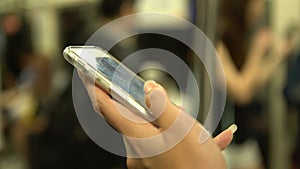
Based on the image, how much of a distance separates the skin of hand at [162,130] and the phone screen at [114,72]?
17mm

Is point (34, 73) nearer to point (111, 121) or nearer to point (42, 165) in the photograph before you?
point (42, 165)

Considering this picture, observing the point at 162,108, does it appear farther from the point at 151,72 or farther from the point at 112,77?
the point at 151,72

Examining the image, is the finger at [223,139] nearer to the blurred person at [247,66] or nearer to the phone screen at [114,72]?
the phone screen at [114,72]

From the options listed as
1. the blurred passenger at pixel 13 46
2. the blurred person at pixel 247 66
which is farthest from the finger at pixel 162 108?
the blurred passenger at pixel 13 46

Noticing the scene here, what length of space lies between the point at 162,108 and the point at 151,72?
125cm

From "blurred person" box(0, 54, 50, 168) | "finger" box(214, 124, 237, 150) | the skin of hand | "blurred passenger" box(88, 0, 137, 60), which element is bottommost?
"blurred person" box(0, 54, 50, 168)

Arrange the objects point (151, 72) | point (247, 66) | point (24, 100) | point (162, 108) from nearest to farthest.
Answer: point (162, 108) < point (151, 72) < point (247, 66) < point (24, 100)

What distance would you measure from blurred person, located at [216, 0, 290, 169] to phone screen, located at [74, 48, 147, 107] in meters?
1.15

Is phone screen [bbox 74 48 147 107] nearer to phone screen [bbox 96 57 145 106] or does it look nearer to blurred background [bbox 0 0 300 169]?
phone screen [bbox 96 57 145 106]

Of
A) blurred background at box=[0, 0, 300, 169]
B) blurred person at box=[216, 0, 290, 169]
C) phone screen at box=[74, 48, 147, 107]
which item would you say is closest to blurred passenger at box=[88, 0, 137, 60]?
blurred background at box=[0, 0, 300, 169]

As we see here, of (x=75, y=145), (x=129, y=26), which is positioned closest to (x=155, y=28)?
(x=129, y=26)

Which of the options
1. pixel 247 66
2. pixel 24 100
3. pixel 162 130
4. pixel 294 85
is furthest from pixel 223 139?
pixel 24 100

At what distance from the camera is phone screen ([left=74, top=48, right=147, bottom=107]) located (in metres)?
0.59

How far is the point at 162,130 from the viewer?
57 centimetres
